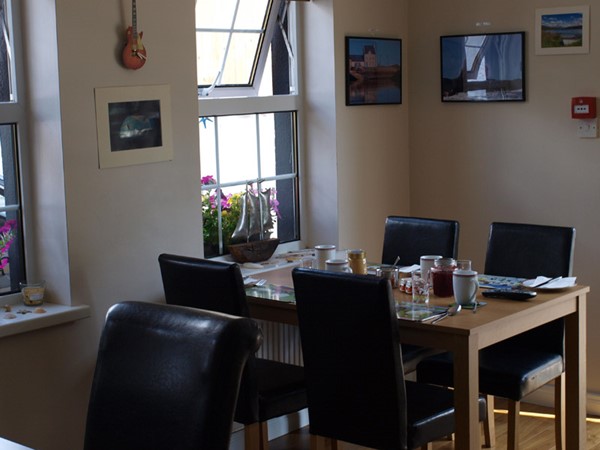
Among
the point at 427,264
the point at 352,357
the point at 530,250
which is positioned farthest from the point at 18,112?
the point at 530,250

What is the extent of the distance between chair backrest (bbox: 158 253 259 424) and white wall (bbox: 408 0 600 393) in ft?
6.07

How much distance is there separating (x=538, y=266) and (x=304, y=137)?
128cm

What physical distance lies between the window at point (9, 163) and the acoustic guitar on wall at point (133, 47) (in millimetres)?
370

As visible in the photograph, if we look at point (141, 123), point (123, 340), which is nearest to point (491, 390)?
point (141, 123)

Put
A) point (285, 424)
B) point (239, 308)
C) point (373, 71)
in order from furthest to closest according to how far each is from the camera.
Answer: point (373, 71) → point (285, 424) → point (239, 308)

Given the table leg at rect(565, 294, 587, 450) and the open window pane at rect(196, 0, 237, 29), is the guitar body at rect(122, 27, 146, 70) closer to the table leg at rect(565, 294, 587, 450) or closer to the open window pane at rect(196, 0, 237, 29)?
the open window pane at rect(196, 0, 237, 29)

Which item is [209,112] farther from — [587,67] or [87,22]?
[587,67]

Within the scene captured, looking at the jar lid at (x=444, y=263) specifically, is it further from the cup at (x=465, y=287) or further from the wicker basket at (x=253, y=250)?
the wicker basket at (x=253, y=250)

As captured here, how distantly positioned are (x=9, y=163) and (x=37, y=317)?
55 cm

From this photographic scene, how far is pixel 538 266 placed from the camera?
359 centimetres

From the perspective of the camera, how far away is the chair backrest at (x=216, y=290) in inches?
117

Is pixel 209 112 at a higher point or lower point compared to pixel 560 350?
higher

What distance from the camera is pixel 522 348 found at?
3580 mm

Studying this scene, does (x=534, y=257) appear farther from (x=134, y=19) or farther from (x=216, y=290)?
(x=134, y=19)
